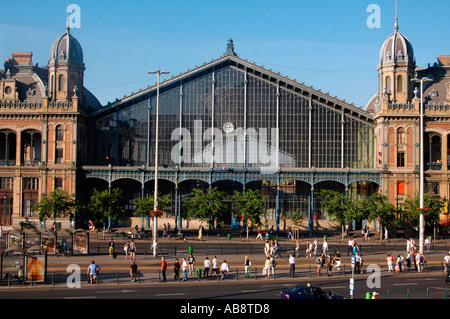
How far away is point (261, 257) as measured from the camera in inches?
1876

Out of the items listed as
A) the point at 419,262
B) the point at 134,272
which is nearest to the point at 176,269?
the point at 134,272

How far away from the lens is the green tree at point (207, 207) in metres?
64.2

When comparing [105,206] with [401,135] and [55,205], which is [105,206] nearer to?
[55,205]

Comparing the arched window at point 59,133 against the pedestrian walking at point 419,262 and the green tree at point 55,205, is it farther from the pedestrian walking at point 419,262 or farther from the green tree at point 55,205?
the pedestrian walking at point 419,262

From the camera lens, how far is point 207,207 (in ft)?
211

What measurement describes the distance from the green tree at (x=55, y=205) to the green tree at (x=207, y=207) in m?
14.8

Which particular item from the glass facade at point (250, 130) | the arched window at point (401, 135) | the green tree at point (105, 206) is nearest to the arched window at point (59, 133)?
the glass facade at point (250, 130)

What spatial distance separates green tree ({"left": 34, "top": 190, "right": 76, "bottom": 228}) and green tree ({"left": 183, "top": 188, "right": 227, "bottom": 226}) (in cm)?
1479

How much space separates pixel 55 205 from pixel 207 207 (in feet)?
61.3

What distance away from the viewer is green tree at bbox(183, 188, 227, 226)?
64250mm

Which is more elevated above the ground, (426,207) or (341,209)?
(426,207)

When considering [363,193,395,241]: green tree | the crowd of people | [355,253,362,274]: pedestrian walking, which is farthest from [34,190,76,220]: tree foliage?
[355,253,362,274]: pedestrian walking
